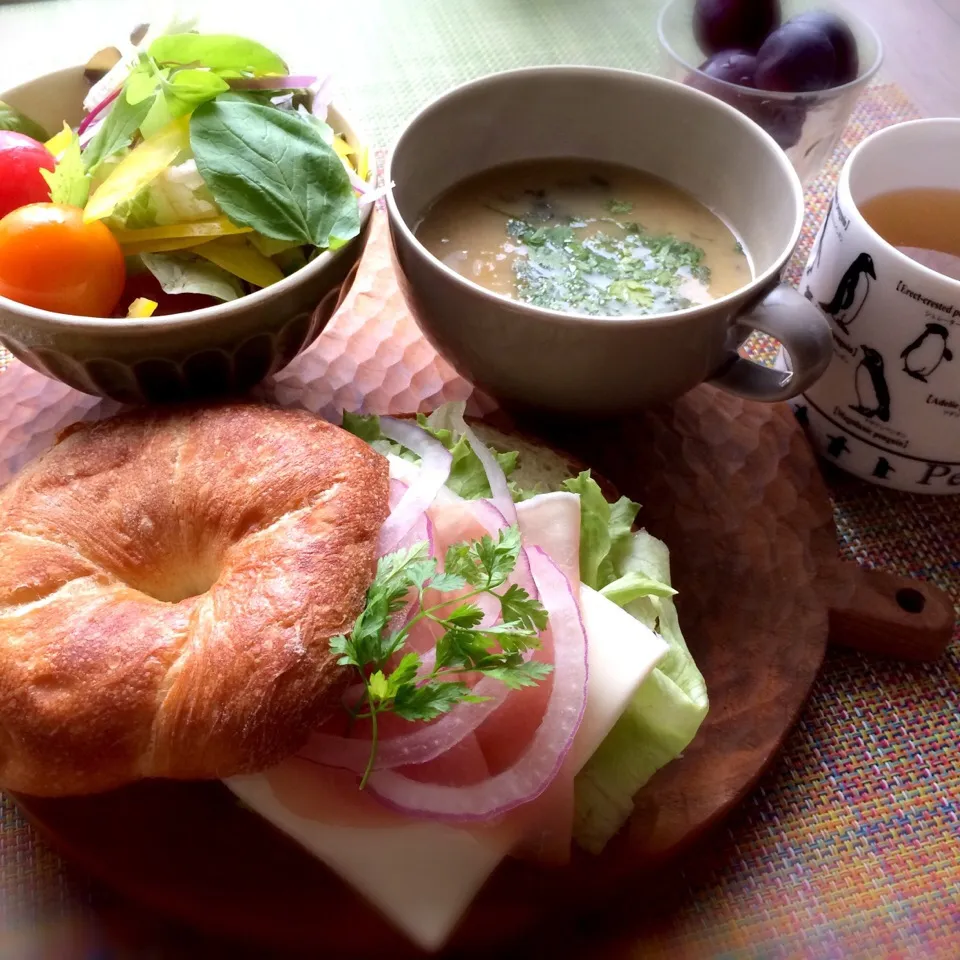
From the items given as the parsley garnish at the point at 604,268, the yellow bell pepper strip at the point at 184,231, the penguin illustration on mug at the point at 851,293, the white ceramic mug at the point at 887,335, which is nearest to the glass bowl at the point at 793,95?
the white ceramic mug at the point at 887,335

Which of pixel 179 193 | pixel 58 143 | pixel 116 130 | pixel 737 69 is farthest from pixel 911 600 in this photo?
pixel 58 143

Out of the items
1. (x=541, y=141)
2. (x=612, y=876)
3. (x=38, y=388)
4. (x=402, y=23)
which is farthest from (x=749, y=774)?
(x=402, y=23)

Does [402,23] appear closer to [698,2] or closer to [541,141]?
[698,2]

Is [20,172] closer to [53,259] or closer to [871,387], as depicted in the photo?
[53,259]

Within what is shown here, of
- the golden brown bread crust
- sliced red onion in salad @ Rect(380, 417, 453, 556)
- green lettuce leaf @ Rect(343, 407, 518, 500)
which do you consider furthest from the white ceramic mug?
the golden brown bread crust

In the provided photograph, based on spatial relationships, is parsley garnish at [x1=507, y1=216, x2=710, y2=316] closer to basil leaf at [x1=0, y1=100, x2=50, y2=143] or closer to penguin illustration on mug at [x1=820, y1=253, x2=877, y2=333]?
penguin illustration on mug at [x1=820, y1=253, x2=877, y2=333]

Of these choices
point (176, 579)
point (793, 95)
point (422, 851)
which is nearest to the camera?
point (422, 851)
